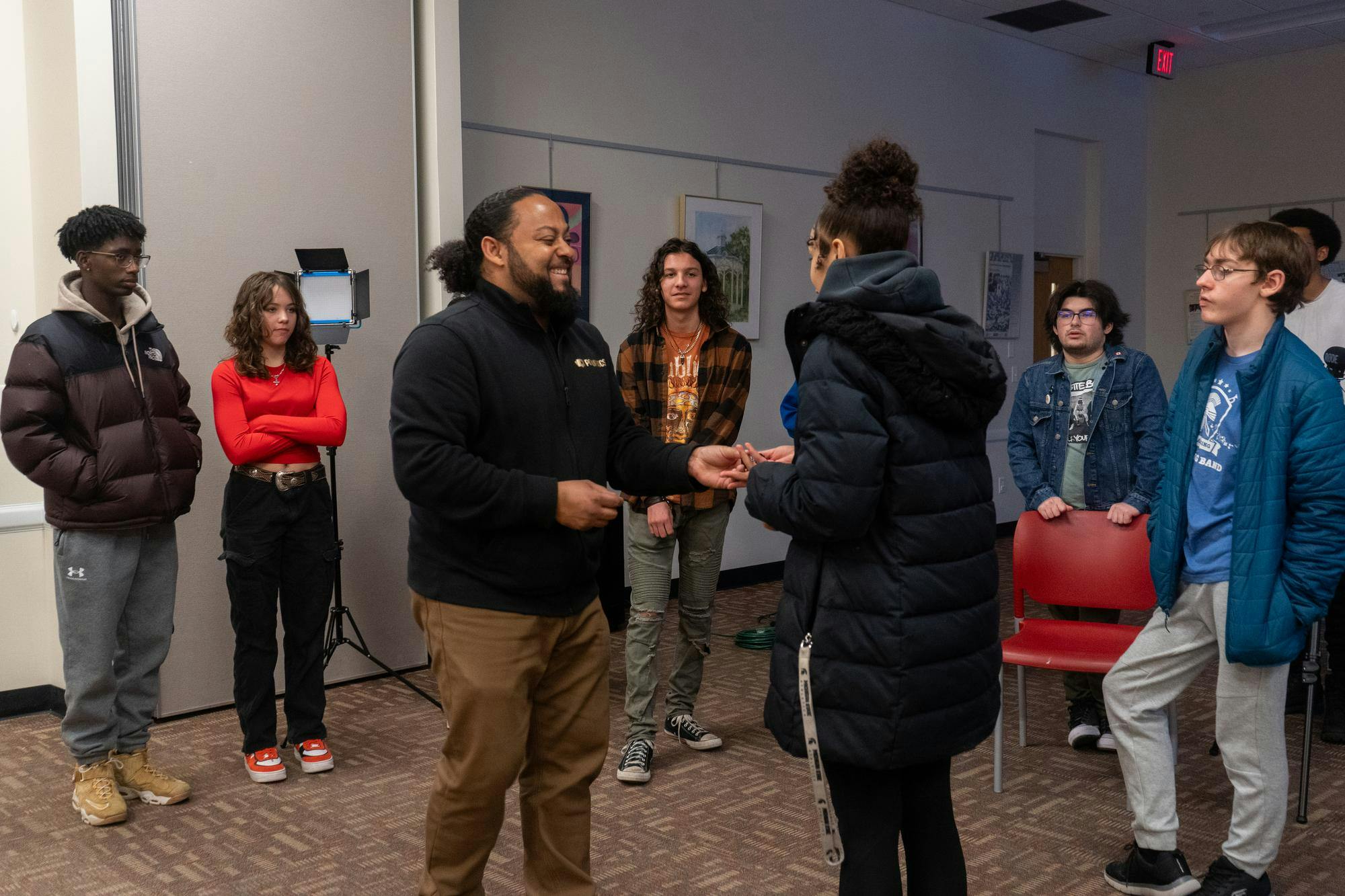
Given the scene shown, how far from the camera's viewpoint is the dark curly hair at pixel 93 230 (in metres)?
3.26

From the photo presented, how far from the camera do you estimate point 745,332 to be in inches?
267

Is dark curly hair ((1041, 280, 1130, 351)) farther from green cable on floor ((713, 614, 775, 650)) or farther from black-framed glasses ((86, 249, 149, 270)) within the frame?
black-framed glasses ((86, 249, 149, 270))

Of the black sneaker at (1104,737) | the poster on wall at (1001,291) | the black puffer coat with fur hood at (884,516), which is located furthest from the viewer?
the poster on wall at (1001,291)

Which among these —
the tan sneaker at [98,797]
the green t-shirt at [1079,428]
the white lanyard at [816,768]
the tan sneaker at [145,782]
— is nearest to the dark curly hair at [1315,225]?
the green t-shirt at [1079,428]

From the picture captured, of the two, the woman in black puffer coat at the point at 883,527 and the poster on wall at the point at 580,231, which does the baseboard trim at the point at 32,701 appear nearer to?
the poster on wall at the point at 580,231

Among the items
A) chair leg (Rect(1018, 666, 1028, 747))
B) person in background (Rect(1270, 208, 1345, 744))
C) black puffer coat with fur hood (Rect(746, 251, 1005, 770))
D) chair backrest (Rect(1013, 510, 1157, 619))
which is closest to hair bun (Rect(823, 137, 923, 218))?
black puffer coat with fur hood (Rect(746, 251, 1005, 770))

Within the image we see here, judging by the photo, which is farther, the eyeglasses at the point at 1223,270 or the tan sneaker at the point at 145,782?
the tan sneaker at the point at 145,782

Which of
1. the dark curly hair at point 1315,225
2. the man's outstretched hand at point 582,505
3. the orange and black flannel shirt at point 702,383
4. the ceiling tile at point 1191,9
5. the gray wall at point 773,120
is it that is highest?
the ceiling tile at point 1191,9

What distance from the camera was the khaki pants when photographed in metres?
2.21

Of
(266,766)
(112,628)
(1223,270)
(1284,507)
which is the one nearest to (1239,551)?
(1284,507)

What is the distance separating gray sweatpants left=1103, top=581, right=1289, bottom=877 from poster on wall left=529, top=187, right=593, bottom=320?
368cm

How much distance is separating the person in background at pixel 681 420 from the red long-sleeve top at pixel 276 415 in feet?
3.17

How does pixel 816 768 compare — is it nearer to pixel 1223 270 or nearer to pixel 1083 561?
pixel 1223 270

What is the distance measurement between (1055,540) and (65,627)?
2967mm
